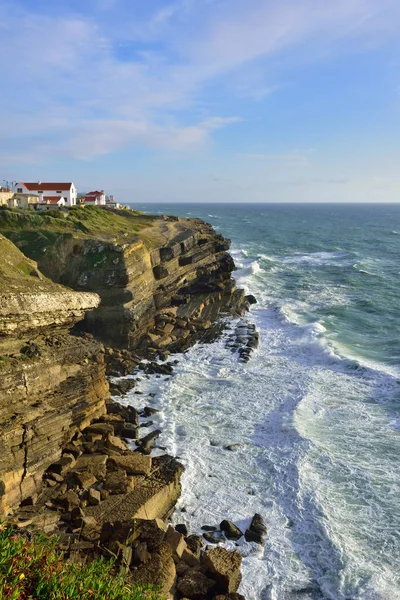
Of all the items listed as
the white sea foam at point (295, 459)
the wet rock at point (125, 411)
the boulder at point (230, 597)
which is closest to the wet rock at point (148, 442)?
the white sea foam at point (295, 459)

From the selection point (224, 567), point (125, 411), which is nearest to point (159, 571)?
point (224, 567)

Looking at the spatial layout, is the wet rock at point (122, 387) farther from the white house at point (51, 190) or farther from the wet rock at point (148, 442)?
the white house at point (51, 190)

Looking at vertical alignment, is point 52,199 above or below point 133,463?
above

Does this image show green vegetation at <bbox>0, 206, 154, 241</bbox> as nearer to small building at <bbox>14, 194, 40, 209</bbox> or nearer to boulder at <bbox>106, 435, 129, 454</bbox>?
small building at <bbox>14, 194, 40, 209</bbox>

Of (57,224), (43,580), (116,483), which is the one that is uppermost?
(57,224)

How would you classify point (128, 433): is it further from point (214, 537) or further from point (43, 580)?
point (43, 580)

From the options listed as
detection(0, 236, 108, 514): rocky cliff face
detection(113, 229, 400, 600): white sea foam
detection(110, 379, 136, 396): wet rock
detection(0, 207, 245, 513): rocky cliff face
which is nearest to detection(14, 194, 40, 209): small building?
detection(0, 207, 245, 513): rocky cliff face
